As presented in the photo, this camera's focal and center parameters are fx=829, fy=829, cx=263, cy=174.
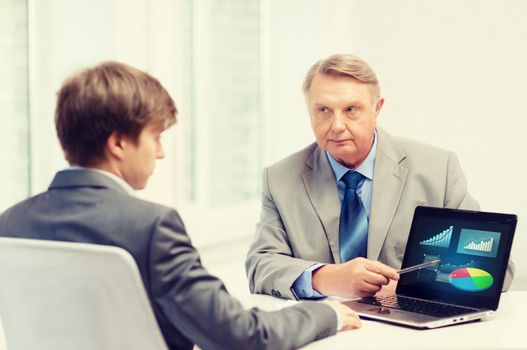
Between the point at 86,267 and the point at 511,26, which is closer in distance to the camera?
the point at 86,267

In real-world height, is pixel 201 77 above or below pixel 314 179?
above

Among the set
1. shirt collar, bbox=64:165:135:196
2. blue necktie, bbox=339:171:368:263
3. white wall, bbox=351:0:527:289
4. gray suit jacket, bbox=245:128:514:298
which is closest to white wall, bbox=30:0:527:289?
white wall, bbox=351:0:527:289

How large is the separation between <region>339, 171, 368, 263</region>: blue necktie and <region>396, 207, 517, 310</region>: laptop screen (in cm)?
27

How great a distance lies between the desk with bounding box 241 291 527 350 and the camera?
1.72 meters

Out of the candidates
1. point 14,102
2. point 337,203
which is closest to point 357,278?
point 337,203

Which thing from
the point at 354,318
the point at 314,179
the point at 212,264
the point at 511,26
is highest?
the point at 511,26

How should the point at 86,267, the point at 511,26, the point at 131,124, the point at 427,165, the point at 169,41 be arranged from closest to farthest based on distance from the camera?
the point at 86,267 < the point at 131,124 < the point at 427,165 < the point at 169,41 < the point at 511,26

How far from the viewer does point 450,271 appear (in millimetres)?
2066

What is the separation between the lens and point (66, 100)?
1.58 meters

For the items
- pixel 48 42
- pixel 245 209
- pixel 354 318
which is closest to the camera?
pixel 354 318

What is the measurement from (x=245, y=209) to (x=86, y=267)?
9.11 feet

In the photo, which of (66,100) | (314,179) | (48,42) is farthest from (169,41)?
(66,100)

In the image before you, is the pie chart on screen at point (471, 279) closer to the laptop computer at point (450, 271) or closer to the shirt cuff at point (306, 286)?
the laptop computer at point (450, 271)

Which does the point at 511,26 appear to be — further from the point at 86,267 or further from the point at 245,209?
the point at 86,267
